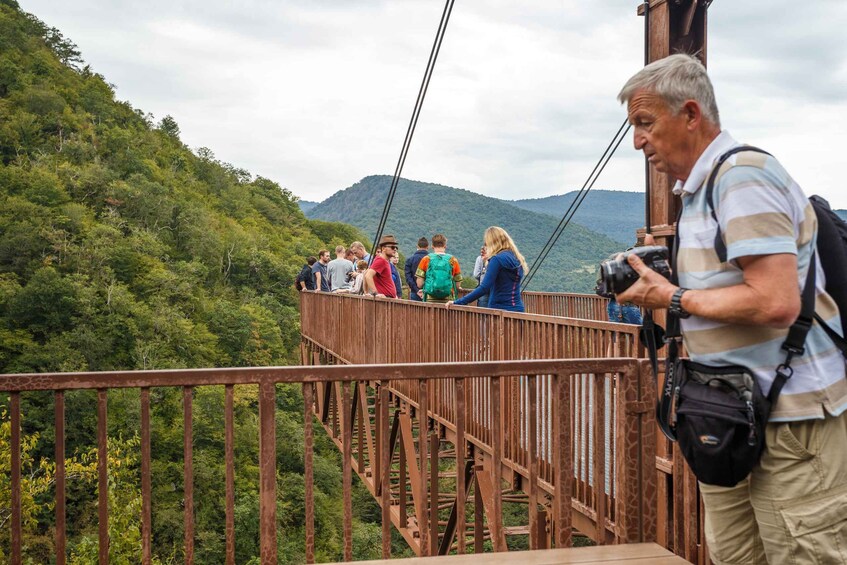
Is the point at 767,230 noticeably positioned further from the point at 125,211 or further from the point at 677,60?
the point at 125,211

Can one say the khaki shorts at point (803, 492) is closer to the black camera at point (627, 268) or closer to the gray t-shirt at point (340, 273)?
the black camera at point (627, 268)

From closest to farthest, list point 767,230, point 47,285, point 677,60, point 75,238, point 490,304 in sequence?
point 767,230
point 677,60
point 490,304
point 47,285
point 75,238

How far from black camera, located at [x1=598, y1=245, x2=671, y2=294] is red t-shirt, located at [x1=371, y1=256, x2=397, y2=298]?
→ 30.0 ft

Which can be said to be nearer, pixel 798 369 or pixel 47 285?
pixel 798 369

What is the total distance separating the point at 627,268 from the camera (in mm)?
2086

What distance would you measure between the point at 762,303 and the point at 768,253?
0.12 m

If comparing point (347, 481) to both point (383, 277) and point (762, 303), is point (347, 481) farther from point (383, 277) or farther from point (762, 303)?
point (383, 277)

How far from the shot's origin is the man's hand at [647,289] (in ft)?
6.57

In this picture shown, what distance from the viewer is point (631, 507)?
133 inches

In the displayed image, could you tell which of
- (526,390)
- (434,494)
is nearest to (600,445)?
(526,390)

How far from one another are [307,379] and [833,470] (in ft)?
6.20

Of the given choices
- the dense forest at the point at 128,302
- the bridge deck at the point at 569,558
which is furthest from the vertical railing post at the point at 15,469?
the dense forest at the point at 128,302

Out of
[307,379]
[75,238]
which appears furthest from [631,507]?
[75,238]

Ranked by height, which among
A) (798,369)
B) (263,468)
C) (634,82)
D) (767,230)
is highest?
(634,82)
